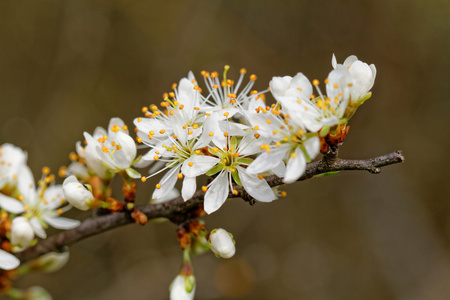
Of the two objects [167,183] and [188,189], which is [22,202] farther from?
[188,189]

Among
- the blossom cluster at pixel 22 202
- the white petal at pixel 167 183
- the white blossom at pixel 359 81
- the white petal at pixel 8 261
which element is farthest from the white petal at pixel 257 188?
the white petal at pixel 8 261

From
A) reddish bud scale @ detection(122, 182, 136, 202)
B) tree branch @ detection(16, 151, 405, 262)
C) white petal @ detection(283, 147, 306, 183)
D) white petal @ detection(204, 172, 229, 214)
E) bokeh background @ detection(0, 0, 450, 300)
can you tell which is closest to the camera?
white petal @ detection(283, 147, 306, 183)

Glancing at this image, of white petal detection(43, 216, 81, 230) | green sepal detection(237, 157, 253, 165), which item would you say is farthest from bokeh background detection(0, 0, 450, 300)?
green sepal detection(237, 157, 253, 165)

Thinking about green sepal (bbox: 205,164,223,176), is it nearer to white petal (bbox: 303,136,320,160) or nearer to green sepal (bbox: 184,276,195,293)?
white petal (bbox: 303,136,320,160)

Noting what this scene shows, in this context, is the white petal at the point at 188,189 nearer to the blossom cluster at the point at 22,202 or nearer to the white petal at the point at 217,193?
the white petal at the point at 217,193

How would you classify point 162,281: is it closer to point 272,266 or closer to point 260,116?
point 272,266
